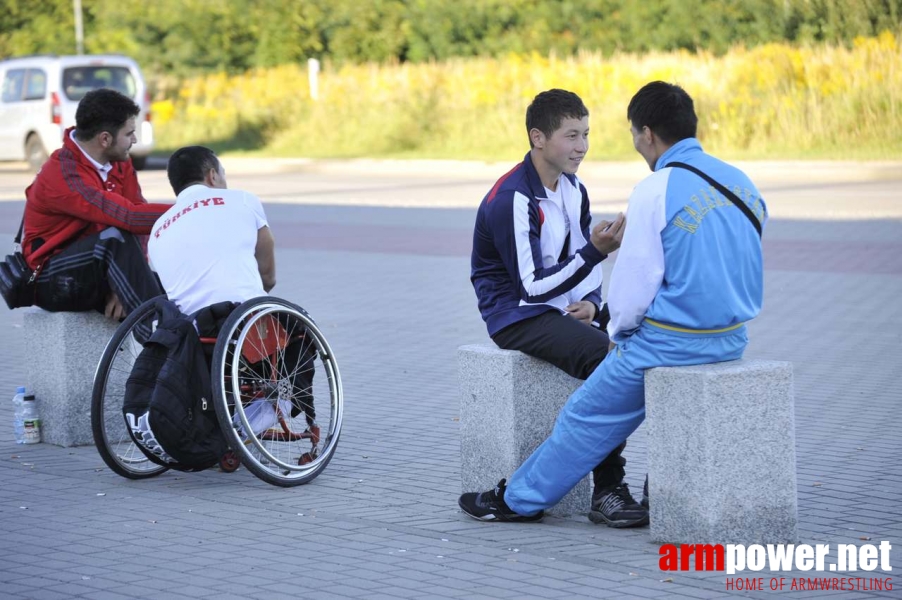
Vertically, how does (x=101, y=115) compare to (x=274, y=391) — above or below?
above

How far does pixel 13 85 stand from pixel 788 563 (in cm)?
2475

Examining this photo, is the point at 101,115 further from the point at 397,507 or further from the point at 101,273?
the point at 397,507

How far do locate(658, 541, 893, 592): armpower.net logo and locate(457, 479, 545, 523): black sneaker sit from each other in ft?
2.03

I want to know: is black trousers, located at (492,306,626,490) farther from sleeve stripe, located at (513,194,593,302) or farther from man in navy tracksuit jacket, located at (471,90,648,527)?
sleeve stripe, located at (513,194,593,302)

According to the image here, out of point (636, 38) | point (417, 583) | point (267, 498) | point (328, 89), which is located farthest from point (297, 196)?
point (636, 38)

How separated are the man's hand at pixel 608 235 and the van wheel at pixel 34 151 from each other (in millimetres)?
23117

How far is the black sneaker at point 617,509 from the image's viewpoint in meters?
5.17

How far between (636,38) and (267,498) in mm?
35923

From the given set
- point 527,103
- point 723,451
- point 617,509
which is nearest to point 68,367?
point 617,509

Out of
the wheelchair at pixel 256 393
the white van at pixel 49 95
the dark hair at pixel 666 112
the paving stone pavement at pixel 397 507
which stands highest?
the white van at pixel 49 95

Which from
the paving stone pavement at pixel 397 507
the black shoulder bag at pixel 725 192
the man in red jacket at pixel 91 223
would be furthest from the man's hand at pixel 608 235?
the man in red jacket at pixel 91 223

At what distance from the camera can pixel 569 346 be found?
207 inches

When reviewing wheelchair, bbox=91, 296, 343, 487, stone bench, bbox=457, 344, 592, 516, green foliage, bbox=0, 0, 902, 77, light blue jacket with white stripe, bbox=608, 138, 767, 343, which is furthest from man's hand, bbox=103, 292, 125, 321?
green foliage, bbox=0, 0, 902, 77

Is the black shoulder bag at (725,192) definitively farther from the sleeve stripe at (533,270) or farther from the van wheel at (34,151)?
the van wheel at (34,151)
